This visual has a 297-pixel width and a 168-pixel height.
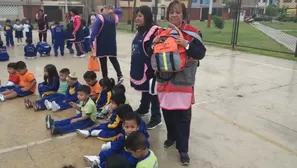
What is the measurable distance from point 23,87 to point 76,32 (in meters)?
4.10

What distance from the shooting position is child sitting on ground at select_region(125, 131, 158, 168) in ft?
7.92

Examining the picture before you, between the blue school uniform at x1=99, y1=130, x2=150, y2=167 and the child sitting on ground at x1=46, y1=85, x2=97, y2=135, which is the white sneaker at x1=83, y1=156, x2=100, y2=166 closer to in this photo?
the blue school uniform at x1=99, y1=130, x2=150, y2=167

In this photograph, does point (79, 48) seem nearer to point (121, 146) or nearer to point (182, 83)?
point (121, 146)

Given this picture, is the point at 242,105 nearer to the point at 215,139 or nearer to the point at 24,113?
the point at 215,139

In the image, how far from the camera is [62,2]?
112ft

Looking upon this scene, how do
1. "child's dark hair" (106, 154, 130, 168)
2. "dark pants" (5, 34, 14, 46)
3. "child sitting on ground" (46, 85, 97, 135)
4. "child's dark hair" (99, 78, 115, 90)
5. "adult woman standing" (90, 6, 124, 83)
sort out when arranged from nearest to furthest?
"child's dark hair" (106, 154, 130, 168) < "child sitting on ground" (46, 85, 97, 135) < "child's dark hair" (99, 78, 115, 90) < "adult woman standing" (90, 6, 124, 83) < "dark pants" (5, 34, 14, 46)

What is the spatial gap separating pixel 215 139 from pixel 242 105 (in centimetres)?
147

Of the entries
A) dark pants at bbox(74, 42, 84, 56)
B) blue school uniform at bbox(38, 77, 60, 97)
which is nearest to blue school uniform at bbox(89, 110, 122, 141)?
blue school uniform at bbox(38, 77, 60, 97)

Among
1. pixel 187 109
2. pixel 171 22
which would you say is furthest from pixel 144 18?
pixel 187 109

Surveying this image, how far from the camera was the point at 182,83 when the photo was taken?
2.84 meters

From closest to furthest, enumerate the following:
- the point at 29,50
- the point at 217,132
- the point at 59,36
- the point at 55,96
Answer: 1. the point at 217,132
2. the point at 55,96
3. the point at 29,50
4. the point at 59,36

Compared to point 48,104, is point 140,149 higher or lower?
higher

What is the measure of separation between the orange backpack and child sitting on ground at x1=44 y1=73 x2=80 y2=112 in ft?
6.80

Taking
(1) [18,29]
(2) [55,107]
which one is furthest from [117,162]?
(1) [18,29]
